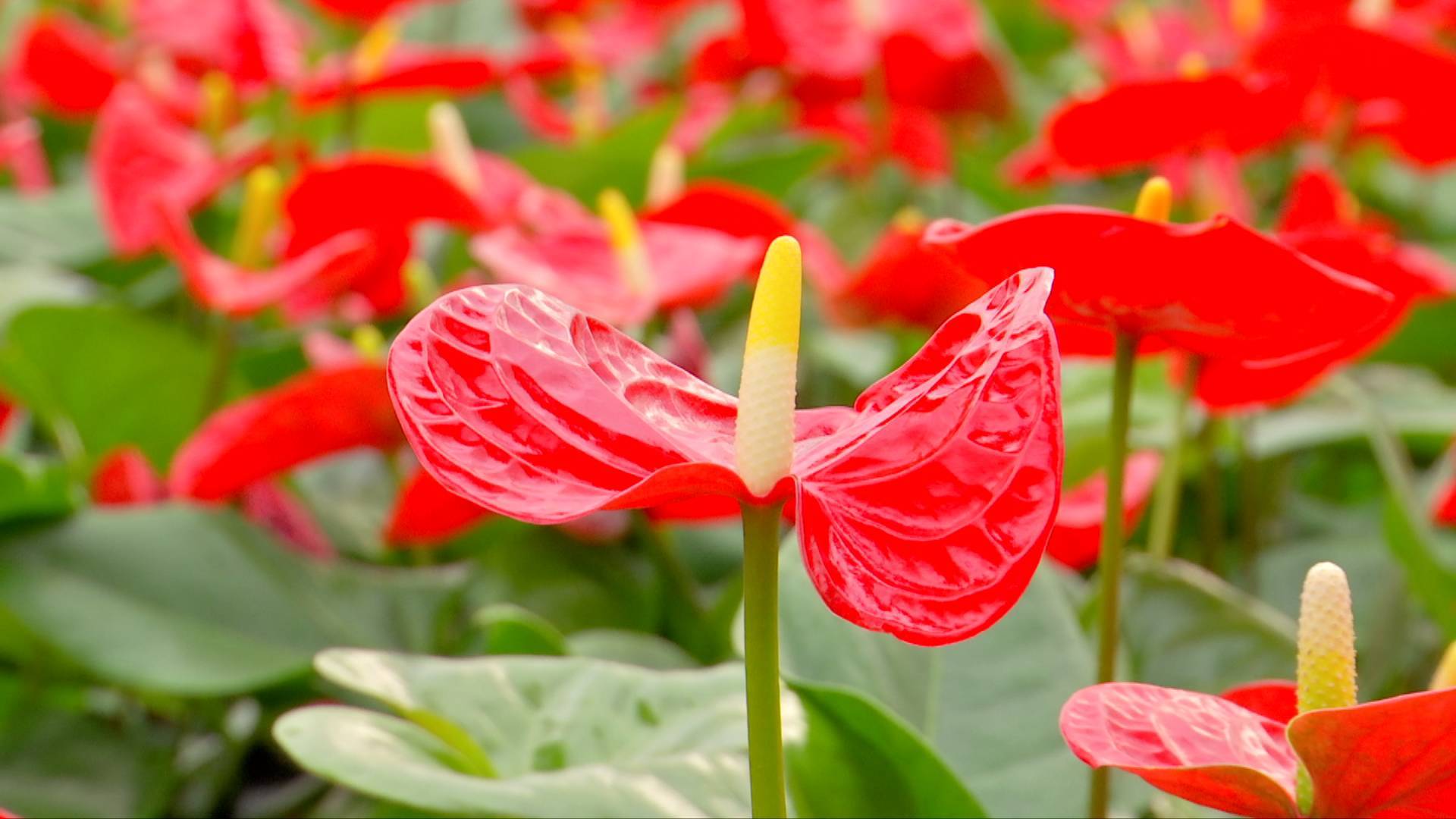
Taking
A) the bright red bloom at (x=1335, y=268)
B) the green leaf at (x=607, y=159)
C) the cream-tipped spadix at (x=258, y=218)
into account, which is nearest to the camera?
the bright red bloom at (x=1335, y=268)

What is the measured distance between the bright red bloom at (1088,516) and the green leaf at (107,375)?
0.43m

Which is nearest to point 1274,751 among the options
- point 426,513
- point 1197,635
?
point 1197,635

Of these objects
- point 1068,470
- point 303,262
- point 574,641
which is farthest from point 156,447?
point 1068,470

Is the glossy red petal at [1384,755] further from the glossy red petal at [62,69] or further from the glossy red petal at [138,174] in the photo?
the glossy red petal at [62,69]

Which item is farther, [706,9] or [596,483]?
[706,9]

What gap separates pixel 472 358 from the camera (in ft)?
1.00

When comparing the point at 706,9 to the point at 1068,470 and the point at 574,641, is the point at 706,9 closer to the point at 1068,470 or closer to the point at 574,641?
the point at 1068,470

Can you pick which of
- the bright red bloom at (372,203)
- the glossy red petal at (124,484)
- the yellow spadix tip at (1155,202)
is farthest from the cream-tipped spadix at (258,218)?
the yellow spadix tip at (1155,202)

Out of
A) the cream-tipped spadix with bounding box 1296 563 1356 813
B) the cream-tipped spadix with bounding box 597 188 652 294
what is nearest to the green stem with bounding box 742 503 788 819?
the cream-tipped spadix with bounding box 1296 563 1356 813

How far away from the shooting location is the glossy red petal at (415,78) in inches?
33.9

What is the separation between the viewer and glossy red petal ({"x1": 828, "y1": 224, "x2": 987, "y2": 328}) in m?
0.86

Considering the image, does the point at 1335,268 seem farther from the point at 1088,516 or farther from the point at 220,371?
the point at 220,371

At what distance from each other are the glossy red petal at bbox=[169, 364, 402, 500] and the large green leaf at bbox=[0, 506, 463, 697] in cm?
2

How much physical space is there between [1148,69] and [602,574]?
567 mm
